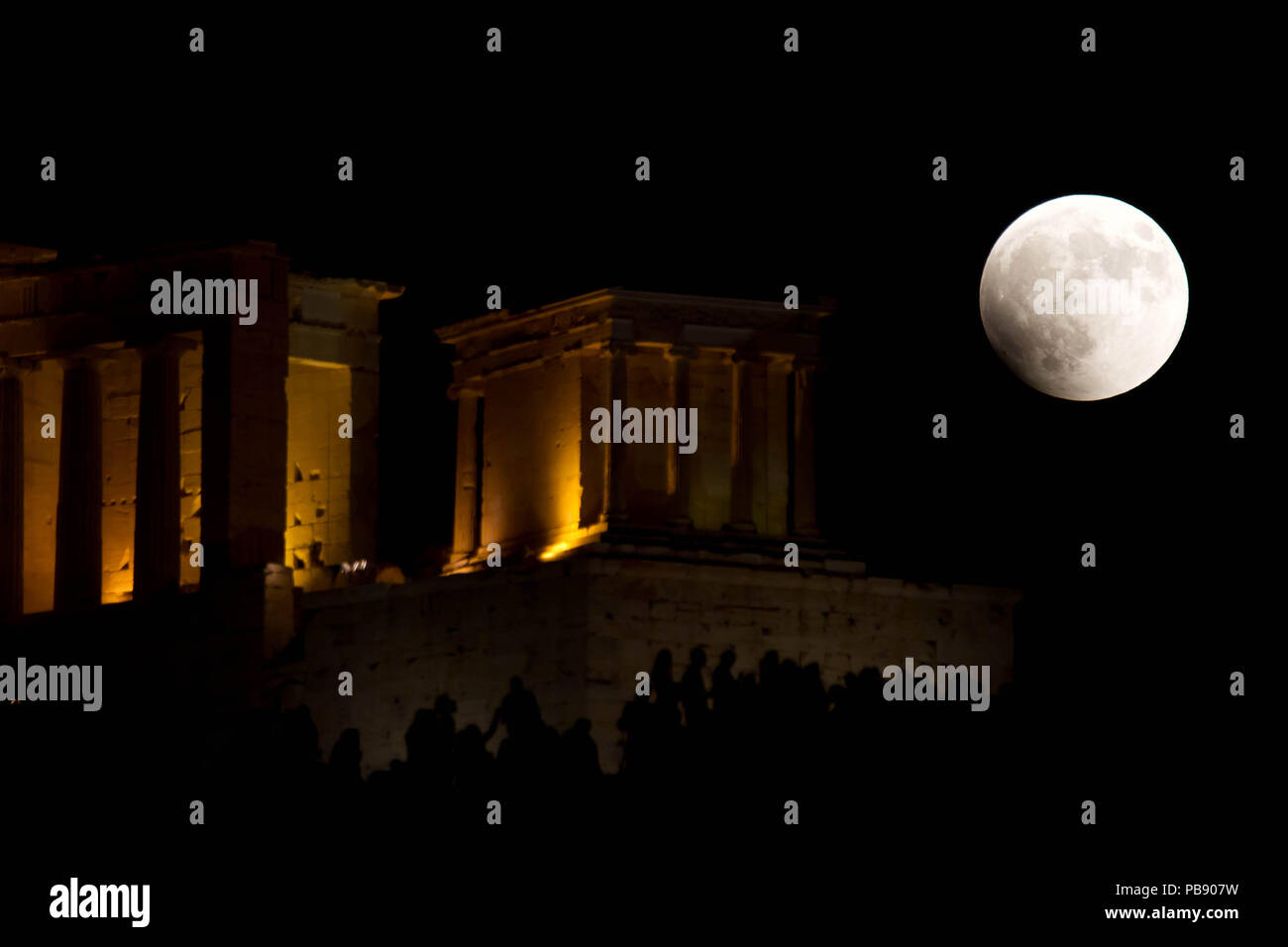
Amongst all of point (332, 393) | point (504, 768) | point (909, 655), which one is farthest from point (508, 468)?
point (504, 768)

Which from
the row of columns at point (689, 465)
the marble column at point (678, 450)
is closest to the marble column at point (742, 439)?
the row of columns at point (689, 465)

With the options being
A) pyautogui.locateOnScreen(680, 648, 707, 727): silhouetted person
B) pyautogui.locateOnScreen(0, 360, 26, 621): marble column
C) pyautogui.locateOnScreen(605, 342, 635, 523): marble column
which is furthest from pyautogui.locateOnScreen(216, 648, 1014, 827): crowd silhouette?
pyautogui.locateOnScreen(0, 360, 26, 621): marble column

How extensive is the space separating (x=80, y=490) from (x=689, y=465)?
10254 mm

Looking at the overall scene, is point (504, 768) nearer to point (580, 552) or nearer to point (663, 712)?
point (663, 712)

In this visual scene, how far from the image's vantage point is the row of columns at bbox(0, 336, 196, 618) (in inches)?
2955

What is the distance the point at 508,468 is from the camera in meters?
78.4

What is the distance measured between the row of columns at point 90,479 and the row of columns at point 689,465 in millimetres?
5951

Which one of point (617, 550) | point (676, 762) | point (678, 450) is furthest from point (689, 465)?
point (676, 762)

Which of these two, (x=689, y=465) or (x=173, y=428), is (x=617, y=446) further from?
(x=173, y=428)

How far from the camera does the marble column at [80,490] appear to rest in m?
75.7

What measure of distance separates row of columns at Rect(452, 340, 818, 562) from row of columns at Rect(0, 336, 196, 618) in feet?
19.5

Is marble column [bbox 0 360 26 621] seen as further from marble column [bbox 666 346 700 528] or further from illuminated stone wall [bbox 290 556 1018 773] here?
marble column [bbox 666 346 700 528]

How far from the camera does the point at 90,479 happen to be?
76.4 metres

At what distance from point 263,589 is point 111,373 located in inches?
329
